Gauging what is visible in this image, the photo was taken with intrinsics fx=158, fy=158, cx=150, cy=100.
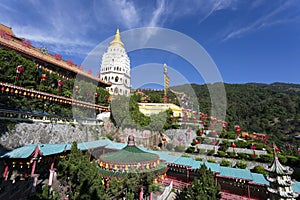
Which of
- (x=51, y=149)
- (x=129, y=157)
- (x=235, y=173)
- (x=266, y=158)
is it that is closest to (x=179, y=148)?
(x=266, y=158)

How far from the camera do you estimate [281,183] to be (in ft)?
17.1

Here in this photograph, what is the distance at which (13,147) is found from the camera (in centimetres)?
1133

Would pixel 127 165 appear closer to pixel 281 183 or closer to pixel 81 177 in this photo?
pixel 81 177

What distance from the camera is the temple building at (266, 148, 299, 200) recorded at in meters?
5.07

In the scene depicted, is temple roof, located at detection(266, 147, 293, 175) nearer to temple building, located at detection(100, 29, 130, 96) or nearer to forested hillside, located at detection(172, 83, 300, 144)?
temple building, located at detection(100, 29, 130, 96)

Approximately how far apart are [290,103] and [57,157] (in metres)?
79.1

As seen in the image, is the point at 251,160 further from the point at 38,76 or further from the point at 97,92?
the point at 38,76

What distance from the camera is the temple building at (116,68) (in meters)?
37.8

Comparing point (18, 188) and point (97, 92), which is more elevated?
point (97, 92)

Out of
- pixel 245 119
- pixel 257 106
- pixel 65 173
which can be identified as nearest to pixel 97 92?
pixel 65 173

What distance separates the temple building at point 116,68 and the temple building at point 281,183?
110 ft

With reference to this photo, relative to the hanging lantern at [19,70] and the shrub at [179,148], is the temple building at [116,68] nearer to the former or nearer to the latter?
the shrub at [179,148]

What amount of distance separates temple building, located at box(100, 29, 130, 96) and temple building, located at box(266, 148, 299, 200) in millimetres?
33520

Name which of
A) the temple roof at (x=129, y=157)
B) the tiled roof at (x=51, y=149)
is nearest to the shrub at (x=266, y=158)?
the temple roof at (x=129, y=157)
